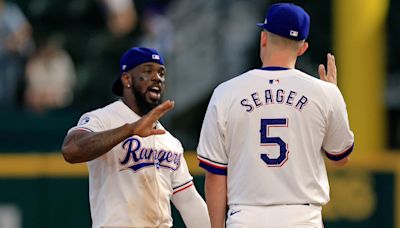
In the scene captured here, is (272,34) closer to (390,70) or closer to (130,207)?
(130,207)

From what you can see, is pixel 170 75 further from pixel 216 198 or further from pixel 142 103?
pixel 216 198

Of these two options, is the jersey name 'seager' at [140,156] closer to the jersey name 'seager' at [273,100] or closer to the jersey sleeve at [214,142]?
the jersey sleeve at [214,142]

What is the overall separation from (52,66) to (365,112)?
12.1 ft

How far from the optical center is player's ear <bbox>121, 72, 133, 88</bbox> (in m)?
6.64

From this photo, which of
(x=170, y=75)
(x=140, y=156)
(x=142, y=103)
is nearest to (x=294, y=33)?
(x=142, y=103)

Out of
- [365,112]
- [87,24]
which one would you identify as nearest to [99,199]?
[365,112]

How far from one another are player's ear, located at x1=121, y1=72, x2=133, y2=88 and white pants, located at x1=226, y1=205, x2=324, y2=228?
3.93 feet

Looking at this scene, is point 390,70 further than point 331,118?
Yes

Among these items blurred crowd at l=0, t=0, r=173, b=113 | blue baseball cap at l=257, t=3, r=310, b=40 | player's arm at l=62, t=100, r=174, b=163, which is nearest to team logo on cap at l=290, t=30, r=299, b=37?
blue baseball cap at l=257, t=3, r=310, b=40

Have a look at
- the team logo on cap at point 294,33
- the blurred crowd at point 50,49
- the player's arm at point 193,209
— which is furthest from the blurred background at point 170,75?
the team logo on cap at point 294,33

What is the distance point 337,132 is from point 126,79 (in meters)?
1.39

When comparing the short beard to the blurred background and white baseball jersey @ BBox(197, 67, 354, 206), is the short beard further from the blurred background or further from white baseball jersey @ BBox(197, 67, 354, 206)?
the blurred background

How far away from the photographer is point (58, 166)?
36.4 ft

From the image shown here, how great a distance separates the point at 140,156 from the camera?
6586 millimetres
